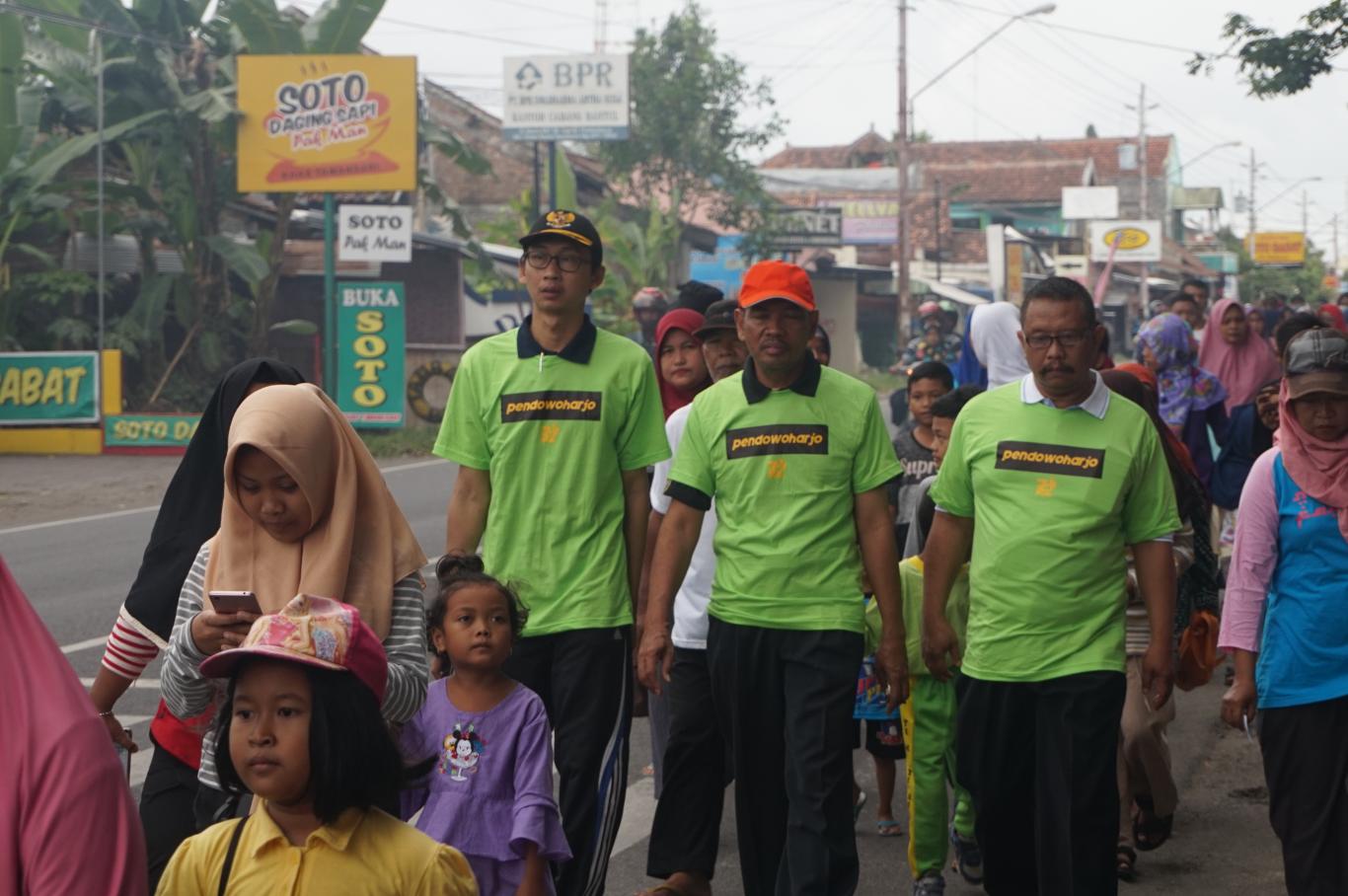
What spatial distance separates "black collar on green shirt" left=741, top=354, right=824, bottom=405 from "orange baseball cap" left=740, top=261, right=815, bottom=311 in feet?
0.58

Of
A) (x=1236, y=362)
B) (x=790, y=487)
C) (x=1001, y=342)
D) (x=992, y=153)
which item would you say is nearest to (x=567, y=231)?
(x=790, y=487)

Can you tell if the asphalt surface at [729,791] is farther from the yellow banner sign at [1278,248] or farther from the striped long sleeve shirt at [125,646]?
the yellow banner sign at [1278,248]

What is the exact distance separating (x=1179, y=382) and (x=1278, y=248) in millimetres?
89846

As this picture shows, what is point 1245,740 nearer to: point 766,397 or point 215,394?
point 766,397

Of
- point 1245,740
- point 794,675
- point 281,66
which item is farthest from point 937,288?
point 794,675

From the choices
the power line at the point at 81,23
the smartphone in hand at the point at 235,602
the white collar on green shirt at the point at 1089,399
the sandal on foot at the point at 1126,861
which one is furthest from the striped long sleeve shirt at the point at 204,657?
the power line at the point at 81,23

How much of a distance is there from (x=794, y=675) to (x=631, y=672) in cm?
48

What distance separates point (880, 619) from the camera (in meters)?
5.66

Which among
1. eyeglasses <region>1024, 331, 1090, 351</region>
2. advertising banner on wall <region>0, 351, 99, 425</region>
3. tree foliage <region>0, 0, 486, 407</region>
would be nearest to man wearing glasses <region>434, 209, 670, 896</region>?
eyeglasses <region>1024, 331, 1090, 351</region>

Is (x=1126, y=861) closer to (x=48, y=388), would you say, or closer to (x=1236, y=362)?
(x=1236, y=362)

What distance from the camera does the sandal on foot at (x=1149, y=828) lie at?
628 centimetres

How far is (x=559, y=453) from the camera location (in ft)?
17.2

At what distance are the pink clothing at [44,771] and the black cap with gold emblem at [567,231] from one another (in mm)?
3161

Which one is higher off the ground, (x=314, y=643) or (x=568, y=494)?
(x=568, y=494)
